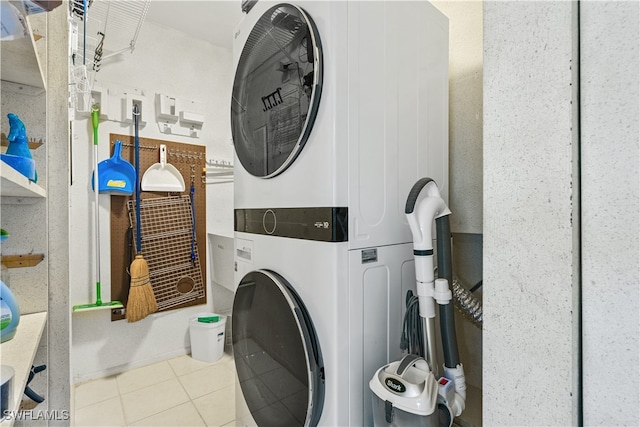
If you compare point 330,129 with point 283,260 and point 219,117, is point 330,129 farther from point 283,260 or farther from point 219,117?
point 219,117

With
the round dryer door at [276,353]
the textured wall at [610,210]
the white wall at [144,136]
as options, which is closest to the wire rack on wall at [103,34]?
the white wall at [144,136]

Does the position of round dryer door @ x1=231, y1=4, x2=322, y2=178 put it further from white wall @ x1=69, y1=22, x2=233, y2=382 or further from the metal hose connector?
white wall @ x1=69, y1=22, x2=233, y2=382

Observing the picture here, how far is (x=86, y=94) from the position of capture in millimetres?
2125

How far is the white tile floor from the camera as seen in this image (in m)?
2.02

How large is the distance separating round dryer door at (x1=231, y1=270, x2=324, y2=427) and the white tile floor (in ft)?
3.06

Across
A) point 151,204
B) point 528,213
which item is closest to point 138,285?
point 151,204

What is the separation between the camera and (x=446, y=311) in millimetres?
1155

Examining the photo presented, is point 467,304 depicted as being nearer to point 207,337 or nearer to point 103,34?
point 207,337

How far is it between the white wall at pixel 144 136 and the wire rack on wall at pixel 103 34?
5.6 inches

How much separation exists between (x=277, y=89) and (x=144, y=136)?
2.13 metres

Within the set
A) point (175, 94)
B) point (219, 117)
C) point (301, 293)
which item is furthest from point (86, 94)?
point (301, 293)

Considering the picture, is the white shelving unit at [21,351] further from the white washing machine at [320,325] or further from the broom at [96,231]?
the broom at [96,231]

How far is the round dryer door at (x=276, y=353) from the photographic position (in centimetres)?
104

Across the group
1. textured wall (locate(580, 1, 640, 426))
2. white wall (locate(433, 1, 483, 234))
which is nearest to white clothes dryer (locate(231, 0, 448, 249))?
white wall (locate(433, 1, 483, 234))
